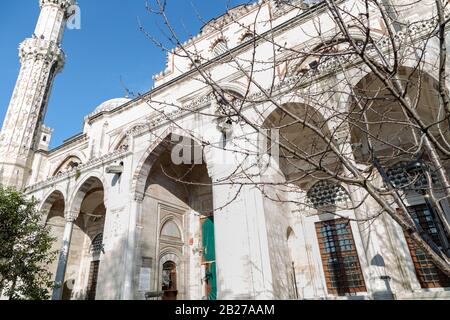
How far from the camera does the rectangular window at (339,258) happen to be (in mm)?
7457

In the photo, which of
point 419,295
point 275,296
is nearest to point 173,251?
point 275,296

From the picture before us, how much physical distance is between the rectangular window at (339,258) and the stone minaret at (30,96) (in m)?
16.2

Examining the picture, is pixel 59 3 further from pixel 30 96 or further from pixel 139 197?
pixel 139 197

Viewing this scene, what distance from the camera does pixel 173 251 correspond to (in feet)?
32.2

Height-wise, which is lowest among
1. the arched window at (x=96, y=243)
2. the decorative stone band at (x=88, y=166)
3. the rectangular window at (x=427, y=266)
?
the rectangular window at (x=427, y=266)

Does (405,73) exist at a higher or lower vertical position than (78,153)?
lower

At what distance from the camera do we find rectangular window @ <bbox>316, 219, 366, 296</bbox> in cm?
746

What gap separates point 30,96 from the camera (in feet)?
55.4

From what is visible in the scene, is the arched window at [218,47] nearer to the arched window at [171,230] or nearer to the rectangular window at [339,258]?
the arched window at [171,230]

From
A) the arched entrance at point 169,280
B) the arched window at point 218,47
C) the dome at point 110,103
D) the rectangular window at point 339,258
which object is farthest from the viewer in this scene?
the dome at point 110,103

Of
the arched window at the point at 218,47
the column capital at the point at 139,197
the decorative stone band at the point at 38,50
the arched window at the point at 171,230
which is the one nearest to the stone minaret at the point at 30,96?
the decorative stone band at the point at 38,50

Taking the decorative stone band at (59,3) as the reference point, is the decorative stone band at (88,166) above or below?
below
